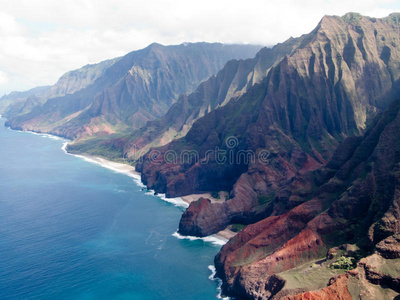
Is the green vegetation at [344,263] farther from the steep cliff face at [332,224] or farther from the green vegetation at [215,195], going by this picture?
the green vegetation at [215,195]

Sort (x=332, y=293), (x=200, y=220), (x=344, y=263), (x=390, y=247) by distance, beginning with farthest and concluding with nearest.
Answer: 1. (x=200, y=220)
2. (x=344, y=263)
3. (x=390, y=247)
4. (x=332, y=293)

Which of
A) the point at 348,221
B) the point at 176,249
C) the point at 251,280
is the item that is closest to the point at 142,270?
the point at 176,249

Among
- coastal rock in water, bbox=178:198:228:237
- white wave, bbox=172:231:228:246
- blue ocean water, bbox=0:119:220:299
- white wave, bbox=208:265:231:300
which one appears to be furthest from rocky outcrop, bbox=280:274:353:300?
coastal rock in water, bbox=178:198:228:237

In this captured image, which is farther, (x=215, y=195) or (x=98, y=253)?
(x=215, y=195)

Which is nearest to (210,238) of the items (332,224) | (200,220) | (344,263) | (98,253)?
(200,220)

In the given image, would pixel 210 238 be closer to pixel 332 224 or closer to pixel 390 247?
pixel 332 224

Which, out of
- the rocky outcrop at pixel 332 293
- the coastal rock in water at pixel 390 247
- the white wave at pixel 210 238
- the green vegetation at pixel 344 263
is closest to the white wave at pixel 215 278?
the white wave at pixel 210 238
